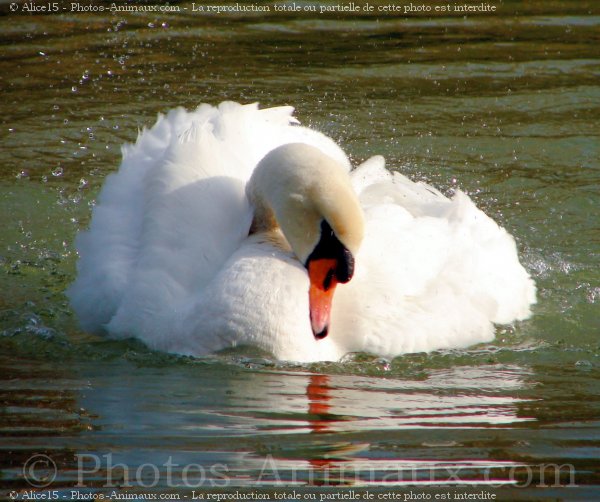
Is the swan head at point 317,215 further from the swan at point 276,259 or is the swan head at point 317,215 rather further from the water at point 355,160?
the water at point 355,160

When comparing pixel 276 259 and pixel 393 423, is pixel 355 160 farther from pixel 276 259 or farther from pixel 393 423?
pixel 393 423

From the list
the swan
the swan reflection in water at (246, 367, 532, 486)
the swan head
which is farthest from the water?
the swan head

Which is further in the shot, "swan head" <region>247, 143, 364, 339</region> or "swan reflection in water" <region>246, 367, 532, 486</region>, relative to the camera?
"swan head" <region>247, 143, 364, 339</region>

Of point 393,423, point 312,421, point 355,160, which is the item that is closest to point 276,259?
point 312,421

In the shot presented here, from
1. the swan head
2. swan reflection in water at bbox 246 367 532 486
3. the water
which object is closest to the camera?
swan reflection in water at bbox 246 367 532 486

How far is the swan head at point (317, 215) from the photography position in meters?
5.52

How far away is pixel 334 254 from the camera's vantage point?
222 inches

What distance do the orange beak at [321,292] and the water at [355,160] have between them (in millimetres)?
232

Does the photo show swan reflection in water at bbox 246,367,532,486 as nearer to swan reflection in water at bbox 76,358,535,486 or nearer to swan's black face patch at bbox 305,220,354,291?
swan reflection in water at bbox 76,358,535,486

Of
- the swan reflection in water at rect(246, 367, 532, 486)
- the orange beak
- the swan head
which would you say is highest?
the swan head

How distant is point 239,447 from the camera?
15.1ft

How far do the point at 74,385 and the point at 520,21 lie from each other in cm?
838

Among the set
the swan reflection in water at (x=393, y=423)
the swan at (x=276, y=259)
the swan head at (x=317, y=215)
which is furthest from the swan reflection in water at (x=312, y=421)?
the swan head at (x=317, y=215)

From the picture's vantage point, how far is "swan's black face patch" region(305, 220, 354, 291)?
18.2ft
